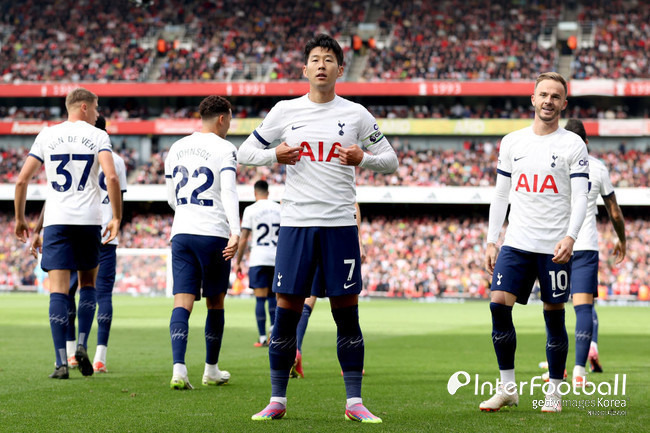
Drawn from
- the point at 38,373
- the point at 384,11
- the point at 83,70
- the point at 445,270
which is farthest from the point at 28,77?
the point at 38,373

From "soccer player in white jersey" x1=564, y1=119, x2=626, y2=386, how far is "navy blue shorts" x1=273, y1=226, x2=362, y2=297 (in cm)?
309

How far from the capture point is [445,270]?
36438mm

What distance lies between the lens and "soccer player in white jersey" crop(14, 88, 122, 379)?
24.8 ft

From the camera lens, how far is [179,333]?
7266 mm

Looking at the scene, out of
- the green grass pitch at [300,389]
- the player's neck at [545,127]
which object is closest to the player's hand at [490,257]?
the player's neck at [545,127]

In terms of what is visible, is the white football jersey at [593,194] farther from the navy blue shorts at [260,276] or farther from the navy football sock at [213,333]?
the navy blue shorts at [260,276]

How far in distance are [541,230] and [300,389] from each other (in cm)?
256

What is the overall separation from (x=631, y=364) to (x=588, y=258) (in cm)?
266

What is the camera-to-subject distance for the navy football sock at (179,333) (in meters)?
7.18

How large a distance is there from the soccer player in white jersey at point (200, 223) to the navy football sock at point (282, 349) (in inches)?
64.2

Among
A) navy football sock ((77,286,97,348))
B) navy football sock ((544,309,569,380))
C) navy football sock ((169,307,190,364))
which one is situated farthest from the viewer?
navy football sock ((77,286,97,348))

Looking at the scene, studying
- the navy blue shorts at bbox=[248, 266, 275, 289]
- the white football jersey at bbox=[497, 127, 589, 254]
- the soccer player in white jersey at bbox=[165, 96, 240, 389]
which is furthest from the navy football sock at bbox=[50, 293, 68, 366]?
the navy blue shorts at bbox=[248, 266, 275, 289]

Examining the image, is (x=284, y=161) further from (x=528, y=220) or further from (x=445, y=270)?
(x=445, y=270)

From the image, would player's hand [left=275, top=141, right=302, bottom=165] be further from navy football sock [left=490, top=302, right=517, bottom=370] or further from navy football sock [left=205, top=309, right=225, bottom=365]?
navy football sock [left=205, top=309, right=225, bottom=365]
